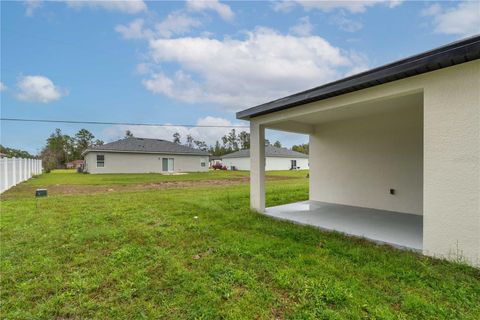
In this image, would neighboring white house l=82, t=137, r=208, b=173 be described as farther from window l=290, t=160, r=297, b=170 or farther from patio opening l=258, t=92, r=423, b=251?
patio opening l=258, t=92, r=423, b=251

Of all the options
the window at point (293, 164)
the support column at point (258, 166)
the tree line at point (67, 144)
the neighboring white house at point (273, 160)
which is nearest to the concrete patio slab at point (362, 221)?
the support column at point (258, 166)

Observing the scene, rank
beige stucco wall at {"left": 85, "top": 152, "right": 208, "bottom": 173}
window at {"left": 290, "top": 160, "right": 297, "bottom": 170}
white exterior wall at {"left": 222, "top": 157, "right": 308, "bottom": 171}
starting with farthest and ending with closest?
window at {"left": 290, "top": 160, "right": 297, "bottom": 170} < white exterior wall at {"left": 222, "top": 157, "right": 308, "bottom": 171} < beige stucco wall at {"left": 85, "top": 152, "right": 208, "bottom": 173}

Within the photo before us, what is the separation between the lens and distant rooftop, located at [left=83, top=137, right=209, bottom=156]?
74.4 feet

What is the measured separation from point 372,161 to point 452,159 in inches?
147

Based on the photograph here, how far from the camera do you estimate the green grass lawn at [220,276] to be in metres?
2.20

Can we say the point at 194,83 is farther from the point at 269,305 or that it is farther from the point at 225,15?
the point at 269,305

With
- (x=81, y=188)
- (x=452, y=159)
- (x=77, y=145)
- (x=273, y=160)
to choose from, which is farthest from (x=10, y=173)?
(x=77, y=145)

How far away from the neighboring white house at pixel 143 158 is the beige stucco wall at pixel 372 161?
782 inches

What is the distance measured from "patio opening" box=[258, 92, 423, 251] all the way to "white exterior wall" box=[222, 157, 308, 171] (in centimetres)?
2444

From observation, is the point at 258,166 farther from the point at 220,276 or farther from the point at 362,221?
the point at 220,276

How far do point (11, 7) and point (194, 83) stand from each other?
436 inches

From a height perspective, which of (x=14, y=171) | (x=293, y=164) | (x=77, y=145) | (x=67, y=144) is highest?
(x=67, y=144)

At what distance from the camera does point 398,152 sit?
6031 millimetres

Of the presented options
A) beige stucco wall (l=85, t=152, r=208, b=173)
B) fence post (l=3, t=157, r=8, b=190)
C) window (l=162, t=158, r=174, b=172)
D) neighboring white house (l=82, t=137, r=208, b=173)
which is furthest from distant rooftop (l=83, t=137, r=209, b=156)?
fence post (l=3, t=157, r=8, b=190)
